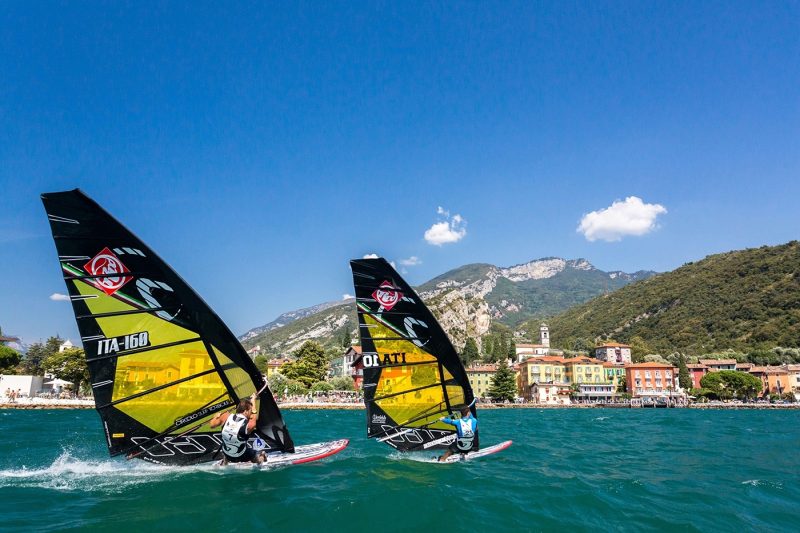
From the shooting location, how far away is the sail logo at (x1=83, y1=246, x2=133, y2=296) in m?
9.29

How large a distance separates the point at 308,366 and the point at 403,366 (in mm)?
80118

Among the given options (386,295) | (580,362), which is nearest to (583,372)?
(580,362)

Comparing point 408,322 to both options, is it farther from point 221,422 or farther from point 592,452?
point 592,452

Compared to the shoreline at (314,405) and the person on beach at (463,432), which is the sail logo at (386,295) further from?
the shoreline at (314,405)

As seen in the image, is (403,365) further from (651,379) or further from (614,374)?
(614,374)

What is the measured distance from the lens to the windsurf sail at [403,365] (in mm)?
13328

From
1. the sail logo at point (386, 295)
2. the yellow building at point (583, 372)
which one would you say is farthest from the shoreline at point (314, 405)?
the sail logo at point (386, 295)

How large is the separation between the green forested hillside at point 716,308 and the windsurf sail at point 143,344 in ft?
458

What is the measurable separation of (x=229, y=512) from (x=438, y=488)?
4.43 metres

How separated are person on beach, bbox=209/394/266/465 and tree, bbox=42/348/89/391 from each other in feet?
226

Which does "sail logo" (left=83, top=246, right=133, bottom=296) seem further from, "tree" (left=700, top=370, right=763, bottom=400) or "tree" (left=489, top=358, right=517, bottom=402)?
"tree" (left=700, top=370, right=763, bottom=400)

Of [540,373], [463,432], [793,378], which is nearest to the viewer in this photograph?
[463,432]

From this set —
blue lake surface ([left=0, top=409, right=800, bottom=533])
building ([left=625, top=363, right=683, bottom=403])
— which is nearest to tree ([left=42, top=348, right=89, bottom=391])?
blue lake surface ([left=0, top=409, right=800, bottom=533])

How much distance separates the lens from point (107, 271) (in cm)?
941
